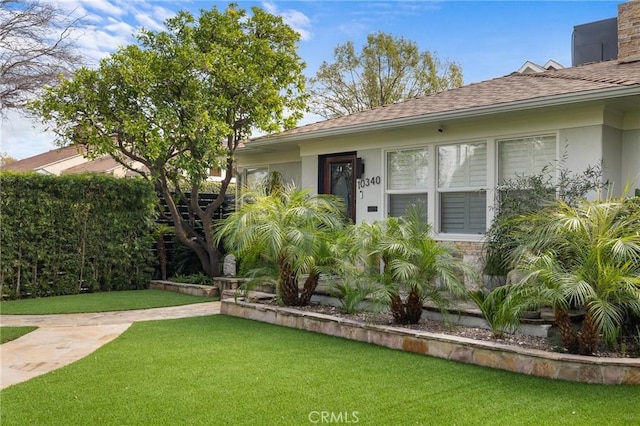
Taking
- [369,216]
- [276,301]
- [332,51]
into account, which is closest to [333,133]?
[369,216]

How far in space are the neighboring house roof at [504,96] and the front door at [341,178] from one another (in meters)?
0.67

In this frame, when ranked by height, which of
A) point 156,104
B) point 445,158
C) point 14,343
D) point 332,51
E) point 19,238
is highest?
point 332,51

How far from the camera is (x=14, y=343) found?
6.48 meters

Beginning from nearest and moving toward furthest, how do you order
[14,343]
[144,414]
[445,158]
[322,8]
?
[144,414] < [14,343] < [445,158] < [322,8]

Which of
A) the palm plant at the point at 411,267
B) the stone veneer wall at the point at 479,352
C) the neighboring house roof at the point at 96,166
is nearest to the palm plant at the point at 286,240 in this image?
the stone veneer wall at the point at 479,352

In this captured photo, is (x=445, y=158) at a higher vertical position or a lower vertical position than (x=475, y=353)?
higher

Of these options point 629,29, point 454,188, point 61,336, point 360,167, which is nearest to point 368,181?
point 360,167

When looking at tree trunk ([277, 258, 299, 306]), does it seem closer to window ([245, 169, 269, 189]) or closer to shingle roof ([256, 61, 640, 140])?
shingle roof ([256, 61, 640, 140])

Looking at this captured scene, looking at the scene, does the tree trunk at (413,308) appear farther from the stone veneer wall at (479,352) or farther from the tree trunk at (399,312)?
the stone veneer wall at (479,352)

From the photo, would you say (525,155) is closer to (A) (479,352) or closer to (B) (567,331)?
(B) (567,331)

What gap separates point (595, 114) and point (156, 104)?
7724mm

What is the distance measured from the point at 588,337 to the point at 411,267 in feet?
6.30

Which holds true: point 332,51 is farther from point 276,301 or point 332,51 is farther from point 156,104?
point 276,301

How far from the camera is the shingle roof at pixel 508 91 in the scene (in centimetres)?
727
